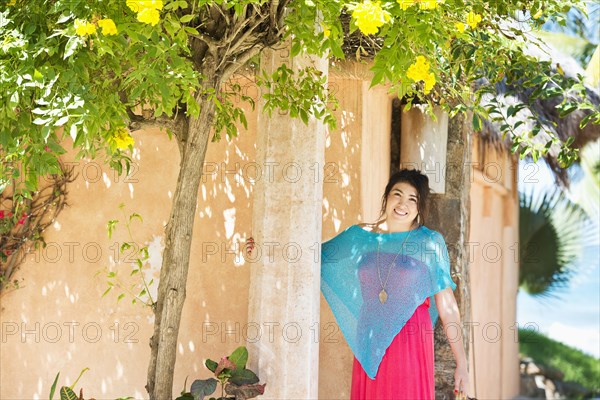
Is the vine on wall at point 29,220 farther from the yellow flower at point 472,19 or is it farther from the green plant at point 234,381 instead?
the yellow flower at point 472,19

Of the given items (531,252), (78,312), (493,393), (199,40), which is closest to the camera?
(199,40)

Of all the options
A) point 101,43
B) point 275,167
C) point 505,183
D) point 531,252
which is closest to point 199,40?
point 275,167

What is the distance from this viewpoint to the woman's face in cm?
440

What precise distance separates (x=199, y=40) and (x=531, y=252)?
34.4 ft

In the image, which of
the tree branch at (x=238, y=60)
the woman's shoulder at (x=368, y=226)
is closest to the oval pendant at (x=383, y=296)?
the woman's shoulder at (x=368, y=226)

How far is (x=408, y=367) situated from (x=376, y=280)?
0.45 m

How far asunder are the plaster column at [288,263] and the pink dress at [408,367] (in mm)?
456

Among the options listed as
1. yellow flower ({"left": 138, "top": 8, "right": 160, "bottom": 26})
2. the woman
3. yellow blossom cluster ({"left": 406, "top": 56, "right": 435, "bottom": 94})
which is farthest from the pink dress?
yellow flower ({"left": 138, "top": 8, "right": 160, "bottom": 26})

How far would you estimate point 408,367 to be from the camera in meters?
4.32

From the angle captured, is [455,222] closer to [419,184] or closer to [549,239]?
[419,184]

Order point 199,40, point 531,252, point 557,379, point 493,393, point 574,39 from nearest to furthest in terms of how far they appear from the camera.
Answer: point 199,40 < point 493,393 < point 531,252 < point 557,379 < point 574,39

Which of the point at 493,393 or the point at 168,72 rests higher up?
the point at 168,72

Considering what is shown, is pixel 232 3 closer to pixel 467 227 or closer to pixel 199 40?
pixel 199 40

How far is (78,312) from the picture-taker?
5.41 metres
